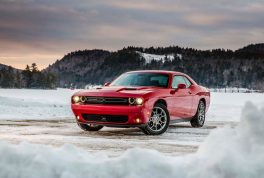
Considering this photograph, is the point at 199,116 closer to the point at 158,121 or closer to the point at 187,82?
the point at 187,82

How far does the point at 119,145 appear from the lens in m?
10.0

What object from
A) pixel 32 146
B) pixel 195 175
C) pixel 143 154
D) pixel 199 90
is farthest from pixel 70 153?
pixel 199 90

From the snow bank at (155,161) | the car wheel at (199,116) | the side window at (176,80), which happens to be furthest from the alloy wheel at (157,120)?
the snow bank at (155,161)

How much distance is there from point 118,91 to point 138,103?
1.88 feet

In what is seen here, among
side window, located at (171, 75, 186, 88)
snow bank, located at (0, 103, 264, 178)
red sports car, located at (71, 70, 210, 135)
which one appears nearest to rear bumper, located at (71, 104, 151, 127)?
red sports car, located at (71, 70, 210, 135)

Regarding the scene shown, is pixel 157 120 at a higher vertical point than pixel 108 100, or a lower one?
lower

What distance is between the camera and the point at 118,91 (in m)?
12.6

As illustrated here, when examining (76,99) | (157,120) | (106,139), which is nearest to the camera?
(106,139)

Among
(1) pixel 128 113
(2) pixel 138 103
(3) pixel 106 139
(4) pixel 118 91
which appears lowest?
(3) pixel 106 139

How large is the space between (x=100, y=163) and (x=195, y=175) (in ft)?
3.13

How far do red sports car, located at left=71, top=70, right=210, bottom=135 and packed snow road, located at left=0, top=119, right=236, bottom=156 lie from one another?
315 millimetres

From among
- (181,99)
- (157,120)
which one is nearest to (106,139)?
(157,120)

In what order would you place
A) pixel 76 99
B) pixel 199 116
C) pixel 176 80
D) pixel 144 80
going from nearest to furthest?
1. pixel 76 99
2. pixel 144 80
3. pixel 176 80
4. pixel 199 116

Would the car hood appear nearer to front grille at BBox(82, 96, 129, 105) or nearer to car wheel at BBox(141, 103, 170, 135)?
front grille at BBox(82, 96, 129, 105)
